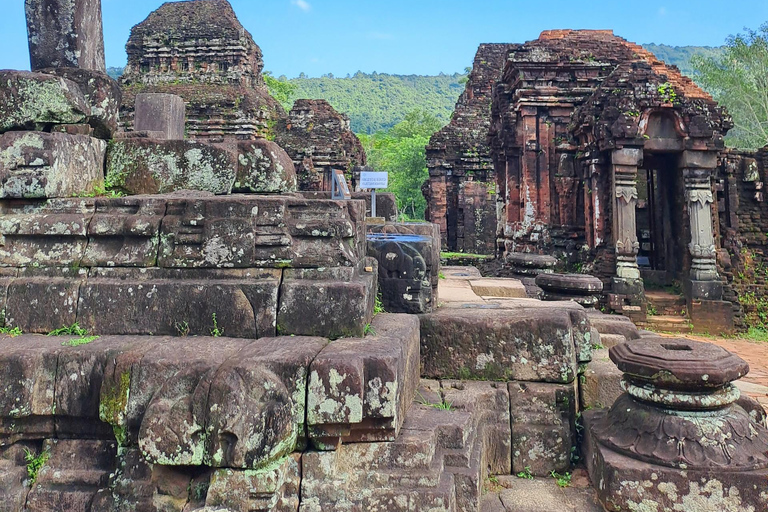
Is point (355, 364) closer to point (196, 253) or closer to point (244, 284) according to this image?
point (244, 284)

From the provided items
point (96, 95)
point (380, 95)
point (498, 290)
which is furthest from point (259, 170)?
point (380, 95)

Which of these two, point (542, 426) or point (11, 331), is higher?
point (11, 331)

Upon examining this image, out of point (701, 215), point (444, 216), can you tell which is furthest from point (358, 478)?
point (444, 216)

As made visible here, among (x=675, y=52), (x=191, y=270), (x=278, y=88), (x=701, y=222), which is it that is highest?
(x=675, y=52)

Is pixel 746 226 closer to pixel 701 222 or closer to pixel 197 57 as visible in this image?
pixel 701 222

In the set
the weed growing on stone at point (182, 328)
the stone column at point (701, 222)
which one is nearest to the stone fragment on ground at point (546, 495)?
the weed growing on stone at point (182, 328)

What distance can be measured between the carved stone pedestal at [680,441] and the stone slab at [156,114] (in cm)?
426

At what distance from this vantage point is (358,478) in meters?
2.29

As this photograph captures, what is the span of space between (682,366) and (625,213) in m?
8.02

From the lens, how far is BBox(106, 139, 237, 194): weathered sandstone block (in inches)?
135

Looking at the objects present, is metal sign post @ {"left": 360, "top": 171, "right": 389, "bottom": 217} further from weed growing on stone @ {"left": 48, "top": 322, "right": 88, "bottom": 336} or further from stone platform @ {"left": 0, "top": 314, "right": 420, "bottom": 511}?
stone platform @ {"left": 0, "top": 314, "right": 420, "bottom": 511}

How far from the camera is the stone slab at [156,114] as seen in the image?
200 inches

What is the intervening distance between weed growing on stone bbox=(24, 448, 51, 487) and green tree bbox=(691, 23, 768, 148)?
92.7ft

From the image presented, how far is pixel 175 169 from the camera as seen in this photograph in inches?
136
